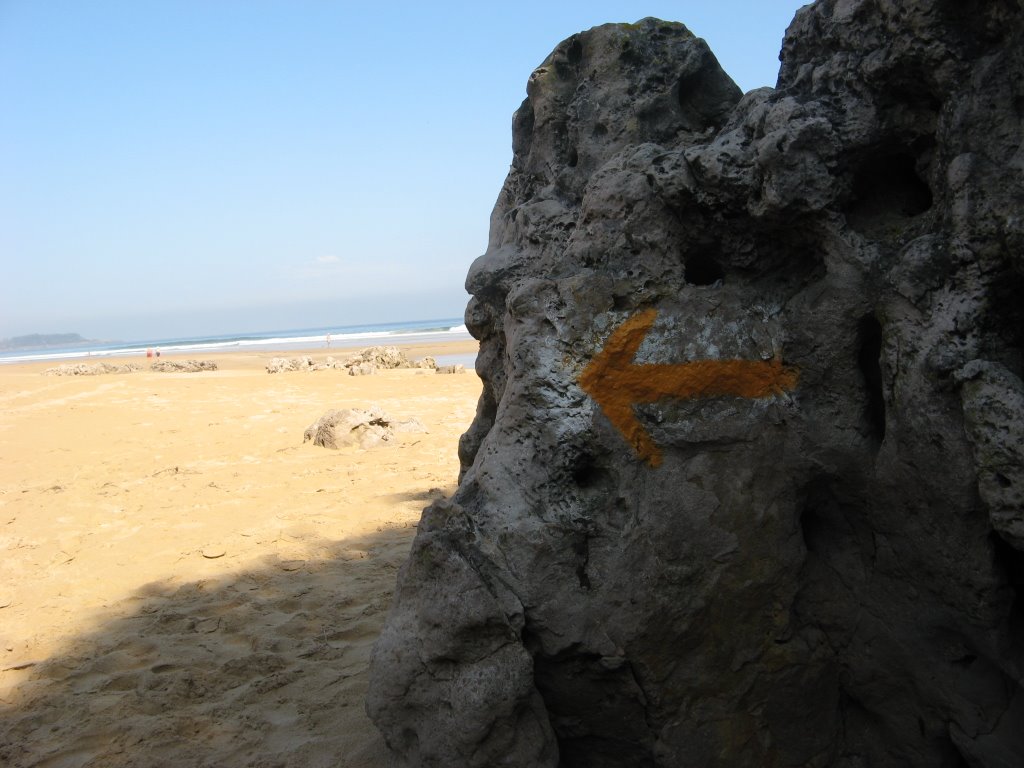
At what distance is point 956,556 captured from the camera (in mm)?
2312

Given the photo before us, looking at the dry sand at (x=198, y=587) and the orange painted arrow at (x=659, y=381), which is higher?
the orange painted arrow at (x=659, y=381)

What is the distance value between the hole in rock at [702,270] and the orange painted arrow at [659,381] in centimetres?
39

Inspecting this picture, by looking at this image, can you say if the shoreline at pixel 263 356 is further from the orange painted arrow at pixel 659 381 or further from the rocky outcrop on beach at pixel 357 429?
the orange painted arrow at pixel 659 381

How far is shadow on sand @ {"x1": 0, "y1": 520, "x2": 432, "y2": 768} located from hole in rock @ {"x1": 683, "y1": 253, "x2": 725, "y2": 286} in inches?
80.7

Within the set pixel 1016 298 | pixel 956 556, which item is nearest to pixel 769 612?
pixel 956 556

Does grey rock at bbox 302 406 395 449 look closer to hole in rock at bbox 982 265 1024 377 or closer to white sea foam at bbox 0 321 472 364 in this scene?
hole in rock at bbox 982 265 1024 377

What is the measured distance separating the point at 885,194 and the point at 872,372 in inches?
22.6

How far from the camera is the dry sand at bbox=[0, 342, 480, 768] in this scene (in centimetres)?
321

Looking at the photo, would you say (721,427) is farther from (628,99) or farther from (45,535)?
(45,535)

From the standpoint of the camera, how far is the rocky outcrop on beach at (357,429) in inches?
331

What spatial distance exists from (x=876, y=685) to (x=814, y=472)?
697 mm

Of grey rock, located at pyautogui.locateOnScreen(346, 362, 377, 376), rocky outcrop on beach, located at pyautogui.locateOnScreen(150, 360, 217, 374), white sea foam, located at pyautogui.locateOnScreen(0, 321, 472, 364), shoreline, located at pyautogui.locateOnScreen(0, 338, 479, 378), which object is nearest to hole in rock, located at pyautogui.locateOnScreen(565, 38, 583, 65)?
grey rock, located at pyautogui.locateOnScreen(346, 362, 377, 376)

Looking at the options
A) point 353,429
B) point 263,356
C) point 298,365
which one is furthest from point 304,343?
point 353,429

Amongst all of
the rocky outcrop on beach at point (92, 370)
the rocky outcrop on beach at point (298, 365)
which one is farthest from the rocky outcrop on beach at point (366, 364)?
the rocky outcrop on beach at point (92, 370)
